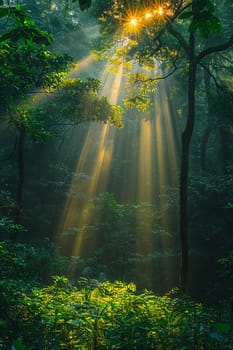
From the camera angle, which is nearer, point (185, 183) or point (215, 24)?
point (215, 24)

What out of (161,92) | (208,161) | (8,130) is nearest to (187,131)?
(8,130)

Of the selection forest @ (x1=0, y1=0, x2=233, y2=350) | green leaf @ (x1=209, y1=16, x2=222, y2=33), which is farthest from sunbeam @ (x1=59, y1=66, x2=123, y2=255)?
green leaf @ (x1=209, y1=16, x2=222, y2=33)

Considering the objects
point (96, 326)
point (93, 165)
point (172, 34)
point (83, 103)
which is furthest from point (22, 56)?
point (93, 165)

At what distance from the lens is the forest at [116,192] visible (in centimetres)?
342

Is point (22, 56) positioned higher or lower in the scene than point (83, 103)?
lower

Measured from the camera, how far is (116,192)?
2778 centimetres

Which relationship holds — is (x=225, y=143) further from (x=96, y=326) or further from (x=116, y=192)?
(x=96, y=326)

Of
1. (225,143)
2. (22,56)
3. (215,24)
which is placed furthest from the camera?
(225,143)

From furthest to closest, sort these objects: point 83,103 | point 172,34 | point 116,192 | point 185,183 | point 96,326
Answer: point 116,192, point 83,103, point 172,34, point 185,183, point 96,326

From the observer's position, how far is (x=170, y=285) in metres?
13.5

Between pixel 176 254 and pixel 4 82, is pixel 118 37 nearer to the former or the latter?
pixel 4 82

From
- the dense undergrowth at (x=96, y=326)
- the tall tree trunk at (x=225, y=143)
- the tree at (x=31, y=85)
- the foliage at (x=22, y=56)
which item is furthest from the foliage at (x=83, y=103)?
the dense undergrowth at (x=96, y=326)

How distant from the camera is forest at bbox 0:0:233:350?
342cm

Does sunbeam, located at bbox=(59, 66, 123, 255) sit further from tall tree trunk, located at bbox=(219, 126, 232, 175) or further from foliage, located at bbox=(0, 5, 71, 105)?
tall tree trunk, located at bbox=(219, 126, 232, 175)
